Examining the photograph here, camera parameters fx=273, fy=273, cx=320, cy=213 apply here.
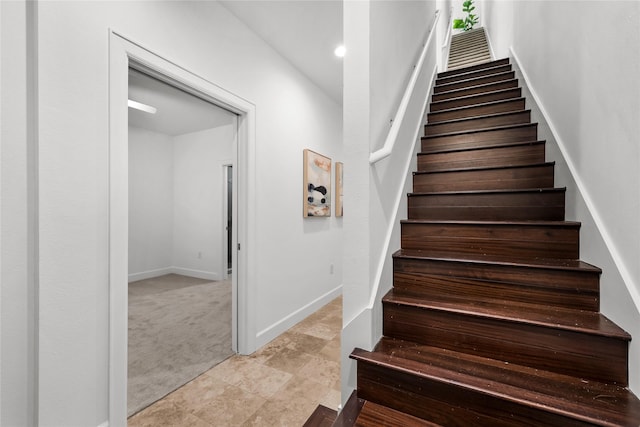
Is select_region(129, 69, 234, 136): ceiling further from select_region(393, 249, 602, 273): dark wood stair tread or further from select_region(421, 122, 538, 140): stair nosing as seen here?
select_region(393, 249, 602, 273): dark wood stair tread

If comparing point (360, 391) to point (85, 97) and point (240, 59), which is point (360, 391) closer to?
point (85, 97)

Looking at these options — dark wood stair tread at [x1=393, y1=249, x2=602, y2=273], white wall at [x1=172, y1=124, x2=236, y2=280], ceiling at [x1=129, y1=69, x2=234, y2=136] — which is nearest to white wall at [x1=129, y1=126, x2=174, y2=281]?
white wall at [x1=172, y1=124, x2=236, y2=280]

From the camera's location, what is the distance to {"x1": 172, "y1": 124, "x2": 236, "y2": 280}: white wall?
4910mm

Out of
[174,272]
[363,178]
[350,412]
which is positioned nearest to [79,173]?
[363,178]

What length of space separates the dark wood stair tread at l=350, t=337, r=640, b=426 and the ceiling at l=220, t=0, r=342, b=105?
2.37 m

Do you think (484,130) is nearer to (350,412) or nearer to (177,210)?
(350,412)

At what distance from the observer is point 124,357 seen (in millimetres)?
1446

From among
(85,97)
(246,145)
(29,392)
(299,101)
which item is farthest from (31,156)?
(299,101)

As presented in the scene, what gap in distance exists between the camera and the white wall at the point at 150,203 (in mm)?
4691

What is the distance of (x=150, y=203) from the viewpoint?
4.97 metres

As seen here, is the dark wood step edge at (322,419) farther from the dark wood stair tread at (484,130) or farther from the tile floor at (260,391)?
the dark wood stair tread at (484,130)

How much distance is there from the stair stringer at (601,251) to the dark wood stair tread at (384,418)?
0.73 m

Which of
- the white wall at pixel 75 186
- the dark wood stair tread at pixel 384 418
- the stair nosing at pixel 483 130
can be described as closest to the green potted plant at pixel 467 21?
the stair nosing at pixel 483 130

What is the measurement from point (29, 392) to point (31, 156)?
98 cm
